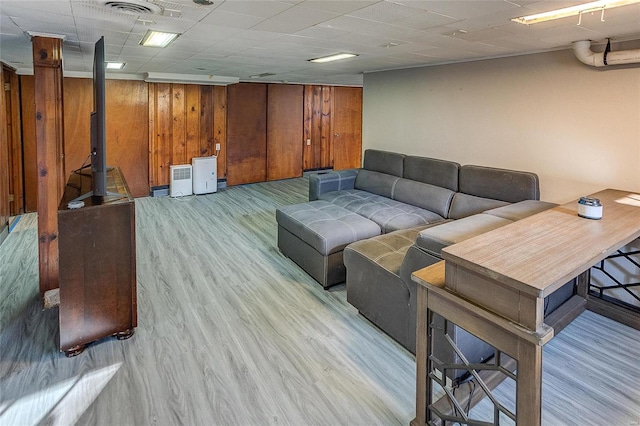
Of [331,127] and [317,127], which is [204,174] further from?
[331,127]

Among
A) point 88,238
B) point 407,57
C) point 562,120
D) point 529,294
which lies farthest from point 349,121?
point 529,294

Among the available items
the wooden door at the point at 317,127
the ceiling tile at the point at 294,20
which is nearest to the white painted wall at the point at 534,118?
the ceiling tile at the point at 294,20

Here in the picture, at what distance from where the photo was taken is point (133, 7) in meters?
2.49

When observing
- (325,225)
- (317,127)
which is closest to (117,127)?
(317,127)

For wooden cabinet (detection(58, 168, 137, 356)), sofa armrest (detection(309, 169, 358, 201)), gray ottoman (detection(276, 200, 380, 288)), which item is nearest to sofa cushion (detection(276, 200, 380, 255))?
gray ottoman (detection(276, 200, 380, 288))

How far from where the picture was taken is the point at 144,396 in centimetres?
228

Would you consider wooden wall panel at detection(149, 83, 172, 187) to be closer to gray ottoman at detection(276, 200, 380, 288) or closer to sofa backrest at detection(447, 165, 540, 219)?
gray ottoman at detection(276, 200, 380, 288)

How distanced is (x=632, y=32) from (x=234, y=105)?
7.02m

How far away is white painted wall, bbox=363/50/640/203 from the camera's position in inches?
133

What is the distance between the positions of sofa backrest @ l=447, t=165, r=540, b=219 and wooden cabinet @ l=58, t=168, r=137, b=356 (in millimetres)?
3331

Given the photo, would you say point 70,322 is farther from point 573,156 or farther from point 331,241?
point 573,156

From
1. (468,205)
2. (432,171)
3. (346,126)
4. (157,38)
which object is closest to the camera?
(157,38)

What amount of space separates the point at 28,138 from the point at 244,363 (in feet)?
A: 18.9

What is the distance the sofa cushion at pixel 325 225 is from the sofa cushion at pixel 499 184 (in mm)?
1229
